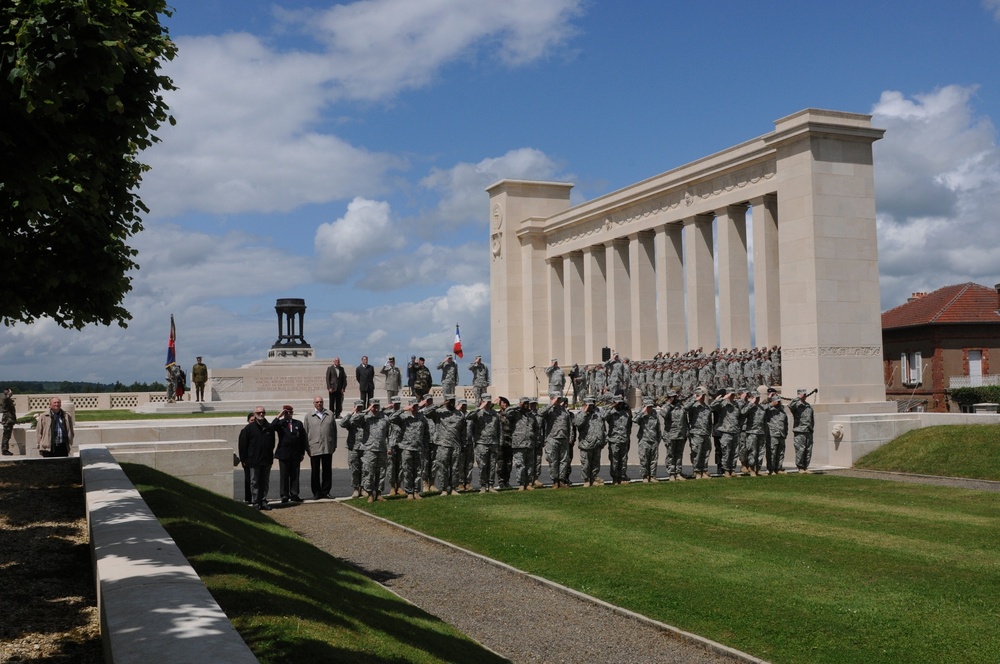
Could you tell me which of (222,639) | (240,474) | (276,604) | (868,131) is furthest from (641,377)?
(222,639)

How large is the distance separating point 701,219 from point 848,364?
998cm

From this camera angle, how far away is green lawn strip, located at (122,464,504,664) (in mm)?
6238

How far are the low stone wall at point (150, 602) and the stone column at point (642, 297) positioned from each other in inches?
1403

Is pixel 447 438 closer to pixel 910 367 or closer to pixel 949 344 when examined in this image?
pixel 949 344

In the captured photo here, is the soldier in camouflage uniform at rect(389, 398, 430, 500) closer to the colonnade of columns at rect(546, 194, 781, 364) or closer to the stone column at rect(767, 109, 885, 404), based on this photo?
the stone column at rect(767, 109, 885, 404)

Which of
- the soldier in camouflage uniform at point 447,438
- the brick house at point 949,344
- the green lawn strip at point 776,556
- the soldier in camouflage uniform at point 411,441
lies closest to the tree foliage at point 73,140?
the green lawn strip at point 776,556

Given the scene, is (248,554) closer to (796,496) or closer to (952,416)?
(796,496)

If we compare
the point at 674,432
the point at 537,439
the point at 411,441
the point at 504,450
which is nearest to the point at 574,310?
the point at 674,432

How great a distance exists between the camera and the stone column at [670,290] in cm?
4144

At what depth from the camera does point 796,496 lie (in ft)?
58.9

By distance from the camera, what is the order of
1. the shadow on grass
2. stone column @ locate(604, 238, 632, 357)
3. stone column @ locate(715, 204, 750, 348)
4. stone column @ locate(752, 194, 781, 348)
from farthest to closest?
stone column @ locate(604, 238, 632, 357), stone column @ locate(715, 204, 750, 348), stone column @ locate(752, 194, 781, 348), the shadow on grass

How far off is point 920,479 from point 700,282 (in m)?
19.3

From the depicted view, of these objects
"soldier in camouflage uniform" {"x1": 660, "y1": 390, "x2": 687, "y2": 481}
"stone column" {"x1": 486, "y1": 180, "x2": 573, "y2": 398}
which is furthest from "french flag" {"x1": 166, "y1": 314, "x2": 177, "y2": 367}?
"soldier in camouflage uniform" {"x1": 660, "y1": 390, "x2": 687, "y2": 481}

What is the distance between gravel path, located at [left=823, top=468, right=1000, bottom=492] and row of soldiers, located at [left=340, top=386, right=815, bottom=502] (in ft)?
3.74
